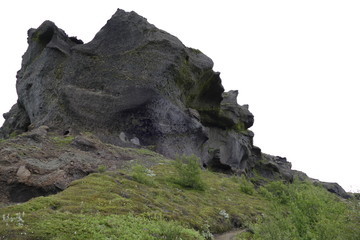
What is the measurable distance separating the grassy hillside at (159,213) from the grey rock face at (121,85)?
18330mm

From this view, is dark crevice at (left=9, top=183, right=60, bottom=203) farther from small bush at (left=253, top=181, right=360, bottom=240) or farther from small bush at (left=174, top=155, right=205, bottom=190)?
small bush at (left=253, top=181, right=360, bottom=240)

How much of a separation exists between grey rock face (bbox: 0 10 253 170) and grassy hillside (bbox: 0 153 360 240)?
60.1 ft

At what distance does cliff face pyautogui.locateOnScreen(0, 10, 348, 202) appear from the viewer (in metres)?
44.7

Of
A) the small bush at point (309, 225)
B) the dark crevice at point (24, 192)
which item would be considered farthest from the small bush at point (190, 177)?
the dark crevice at point (24, 192)

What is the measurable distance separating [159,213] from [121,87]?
108 feet

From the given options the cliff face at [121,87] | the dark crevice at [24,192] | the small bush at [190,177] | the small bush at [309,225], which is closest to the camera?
the small bush at [309,225]

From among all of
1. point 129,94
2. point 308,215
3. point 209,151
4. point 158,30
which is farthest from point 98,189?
point 209,151

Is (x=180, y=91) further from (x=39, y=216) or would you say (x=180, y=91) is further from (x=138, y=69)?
(x=39, y=216)

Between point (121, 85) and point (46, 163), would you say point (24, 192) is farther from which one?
point (121, 85)

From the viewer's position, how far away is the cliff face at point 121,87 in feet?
147

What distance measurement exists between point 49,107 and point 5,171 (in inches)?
1225

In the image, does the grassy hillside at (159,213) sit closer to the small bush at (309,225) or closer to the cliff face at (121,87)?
the small bush at (309,225)

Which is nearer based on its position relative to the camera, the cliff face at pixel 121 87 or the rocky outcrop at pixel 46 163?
the rocky outcrop at pixel 46 163

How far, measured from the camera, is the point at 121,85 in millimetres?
45625
